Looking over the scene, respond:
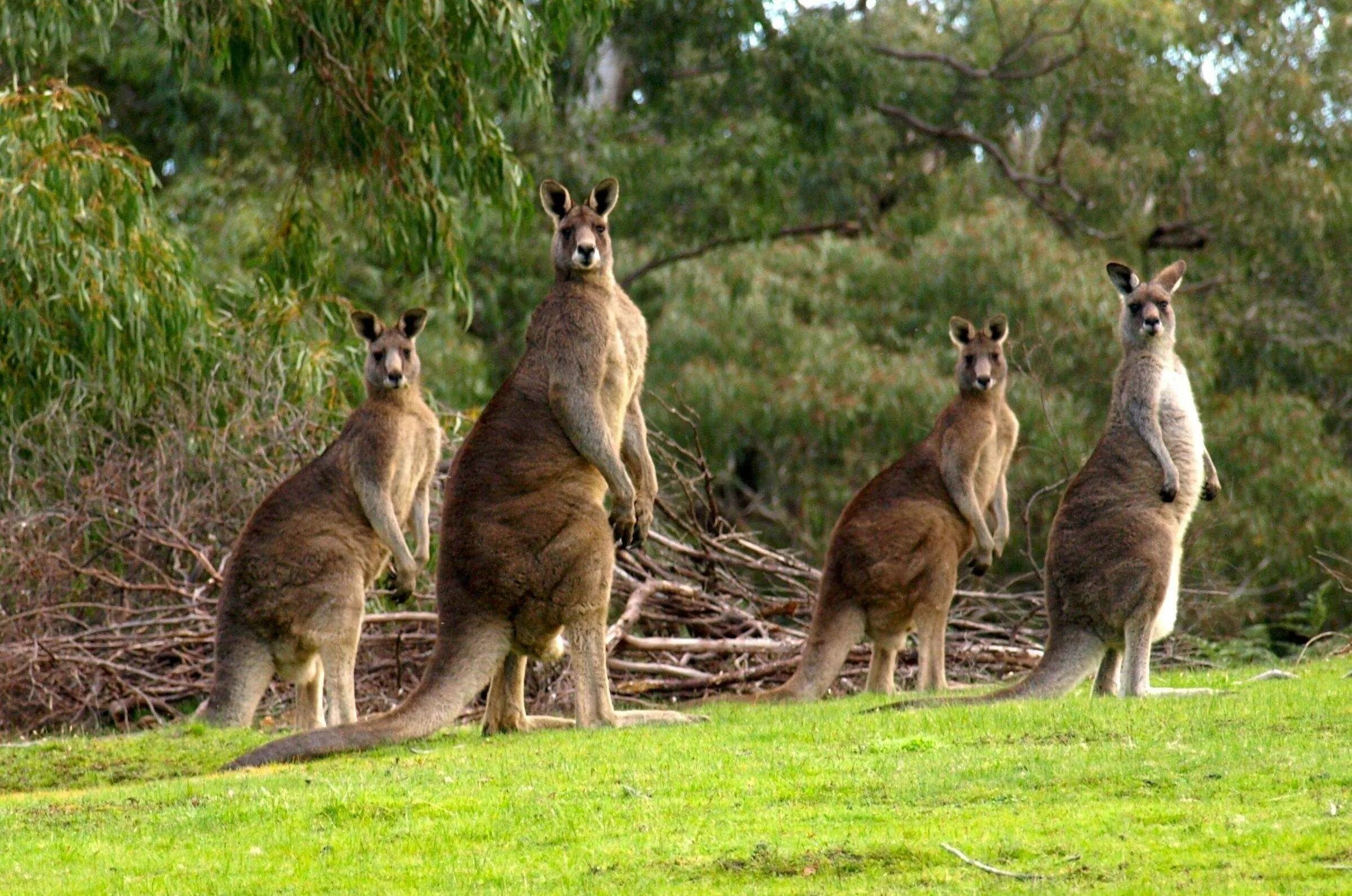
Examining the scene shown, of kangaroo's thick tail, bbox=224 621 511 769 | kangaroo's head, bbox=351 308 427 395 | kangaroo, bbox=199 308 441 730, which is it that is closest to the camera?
kangaroo's thick tail, bbox=224 621 511 769

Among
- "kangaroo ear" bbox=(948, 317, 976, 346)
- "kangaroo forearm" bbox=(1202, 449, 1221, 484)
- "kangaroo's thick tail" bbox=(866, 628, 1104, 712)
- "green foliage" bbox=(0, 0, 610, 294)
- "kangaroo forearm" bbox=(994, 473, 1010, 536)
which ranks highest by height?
"green foliage" bbox=(0, 0, 610, 294)

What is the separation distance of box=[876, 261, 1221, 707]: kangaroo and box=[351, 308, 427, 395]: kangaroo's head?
3.98m

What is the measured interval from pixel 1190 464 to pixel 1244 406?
18.6m

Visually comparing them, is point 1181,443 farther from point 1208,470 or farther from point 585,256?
point 585,256

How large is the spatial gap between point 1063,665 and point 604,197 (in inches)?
133

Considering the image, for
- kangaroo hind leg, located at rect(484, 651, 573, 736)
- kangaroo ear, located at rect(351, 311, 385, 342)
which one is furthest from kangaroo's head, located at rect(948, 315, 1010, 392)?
kangaroo hind leg, located at rect(484, 651, 573, 736)

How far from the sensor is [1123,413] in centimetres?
980

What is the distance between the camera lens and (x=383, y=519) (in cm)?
1045

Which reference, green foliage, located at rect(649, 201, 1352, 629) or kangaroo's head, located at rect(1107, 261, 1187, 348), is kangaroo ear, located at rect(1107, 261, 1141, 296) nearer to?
kangaroo's head, located at rect(1107, 261, 1187, 348)

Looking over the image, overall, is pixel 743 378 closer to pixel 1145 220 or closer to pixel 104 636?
pixel 1145 220

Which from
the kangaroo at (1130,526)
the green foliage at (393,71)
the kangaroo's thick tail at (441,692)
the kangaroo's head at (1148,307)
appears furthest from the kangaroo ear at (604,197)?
the green foliage at (393,71)

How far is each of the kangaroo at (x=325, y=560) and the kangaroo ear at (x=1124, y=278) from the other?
4.11m

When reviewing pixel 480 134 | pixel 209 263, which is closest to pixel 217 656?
pixel 480 134

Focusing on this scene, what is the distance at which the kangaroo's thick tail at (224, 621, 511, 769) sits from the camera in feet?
28.0
